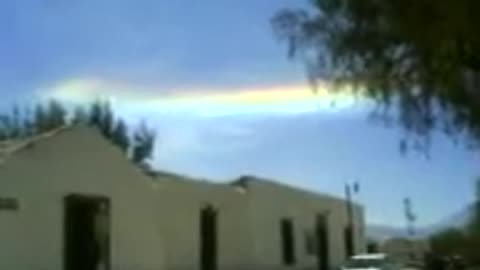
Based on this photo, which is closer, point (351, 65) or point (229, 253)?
point (351, 65)

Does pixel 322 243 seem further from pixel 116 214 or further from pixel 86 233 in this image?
pixel 86 233

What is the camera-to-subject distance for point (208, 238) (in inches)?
1831

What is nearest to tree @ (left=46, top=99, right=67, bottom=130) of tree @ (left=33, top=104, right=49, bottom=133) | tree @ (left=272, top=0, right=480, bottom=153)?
tree @ (left=33, top=104, right=49, bottom=133)

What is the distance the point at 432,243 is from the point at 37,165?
229 ft

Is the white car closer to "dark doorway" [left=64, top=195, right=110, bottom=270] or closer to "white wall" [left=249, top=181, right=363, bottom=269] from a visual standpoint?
"white wall" [left=249, top=181, right=363, bottom=269]

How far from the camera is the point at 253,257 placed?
2016 inches

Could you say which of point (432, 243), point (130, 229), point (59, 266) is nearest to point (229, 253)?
point (130, 229)

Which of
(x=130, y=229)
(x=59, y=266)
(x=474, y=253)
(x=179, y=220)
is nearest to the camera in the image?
(x=59, y=266)

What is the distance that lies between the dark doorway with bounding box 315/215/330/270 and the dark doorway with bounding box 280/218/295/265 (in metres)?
4.52

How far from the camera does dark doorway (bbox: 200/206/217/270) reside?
45.7 m

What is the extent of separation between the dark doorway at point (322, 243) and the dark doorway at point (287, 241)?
4.52m

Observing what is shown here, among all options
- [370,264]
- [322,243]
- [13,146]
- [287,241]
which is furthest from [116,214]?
[322,243]

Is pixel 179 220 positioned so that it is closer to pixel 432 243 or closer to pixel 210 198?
pixel 210 198

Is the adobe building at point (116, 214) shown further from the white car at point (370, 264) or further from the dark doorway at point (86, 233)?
the white car at point (370, 264)
